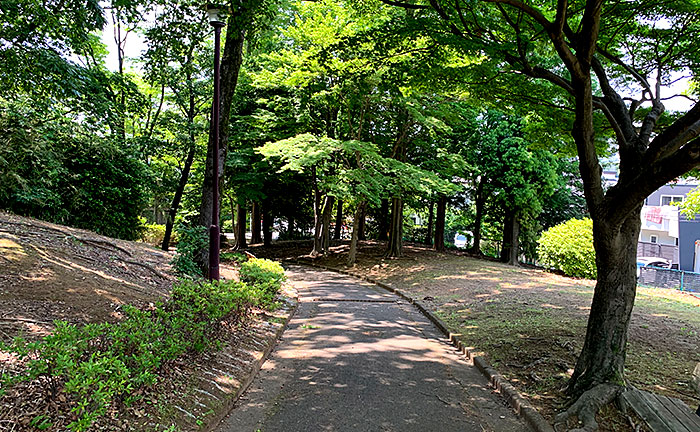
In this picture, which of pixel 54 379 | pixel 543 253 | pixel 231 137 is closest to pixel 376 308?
pixel 54 379

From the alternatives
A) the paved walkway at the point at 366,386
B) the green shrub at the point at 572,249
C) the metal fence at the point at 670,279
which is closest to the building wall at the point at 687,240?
the metal fence at the point at 670,279

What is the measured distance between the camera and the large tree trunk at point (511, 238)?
1984 centimetres

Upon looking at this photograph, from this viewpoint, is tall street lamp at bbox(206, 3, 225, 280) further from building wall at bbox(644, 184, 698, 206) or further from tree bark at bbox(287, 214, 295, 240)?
building wall at bbox(644, 184, 698, 206)

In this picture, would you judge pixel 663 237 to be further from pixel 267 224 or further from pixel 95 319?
pixel 95 319

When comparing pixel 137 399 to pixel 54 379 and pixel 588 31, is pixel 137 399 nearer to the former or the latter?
pixel 54 379

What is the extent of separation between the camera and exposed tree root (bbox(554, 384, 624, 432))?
371 centimetres

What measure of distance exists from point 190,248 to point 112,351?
5465mm

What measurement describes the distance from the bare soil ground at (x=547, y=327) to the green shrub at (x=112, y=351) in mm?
3780

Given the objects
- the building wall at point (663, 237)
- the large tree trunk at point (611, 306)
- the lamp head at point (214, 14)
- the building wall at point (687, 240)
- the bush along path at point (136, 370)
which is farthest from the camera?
the building wall at point (663, 237)

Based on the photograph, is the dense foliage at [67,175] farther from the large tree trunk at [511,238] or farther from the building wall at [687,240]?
the building wall at [687,240]

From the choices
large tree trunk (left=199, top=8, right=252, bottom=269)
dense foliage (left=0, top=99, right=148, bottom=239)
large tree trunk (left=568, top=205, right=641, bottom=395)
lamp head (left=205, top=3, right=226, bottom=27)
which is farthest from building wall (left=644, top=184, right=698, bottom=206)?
dense foliage (left=0, top=99, right=148, bottom=239)

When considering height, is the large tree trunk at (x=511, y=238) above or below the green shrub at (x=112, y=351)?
above

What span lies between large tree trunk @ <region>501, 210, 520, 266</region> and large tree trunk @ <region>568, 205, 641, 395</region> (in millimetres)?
16226

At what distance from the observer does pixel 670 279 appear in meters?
13.4
